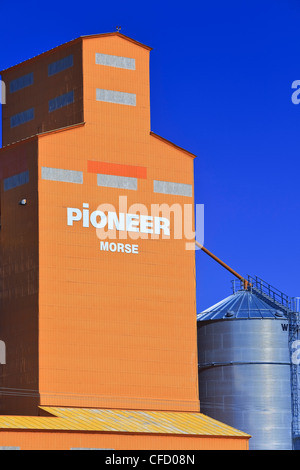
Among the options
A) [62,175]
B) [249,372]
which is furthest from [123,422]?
[62,175]

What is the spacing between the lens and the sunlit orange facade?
7744cm

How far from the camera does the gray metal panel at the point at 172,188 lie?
82.9m

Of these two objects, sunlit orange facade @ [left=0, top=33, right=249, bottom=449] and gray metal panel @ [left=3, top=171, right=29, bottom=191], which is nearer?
sunlit orange facade @ [left=0, top=33, right=249, bottom=449]

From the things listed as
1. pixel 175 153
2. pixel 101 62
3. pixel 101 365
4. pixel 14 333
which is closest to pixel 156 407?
pixel 101 365

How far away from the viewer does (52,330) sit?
77062 mm

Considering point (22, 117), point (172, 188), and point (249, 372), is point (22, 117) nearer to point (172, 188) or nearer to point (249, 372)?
point (172, 188)

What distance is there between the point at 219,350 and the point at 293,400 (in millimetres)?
5648

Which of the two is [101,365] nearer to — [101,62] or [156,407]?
[156,407]

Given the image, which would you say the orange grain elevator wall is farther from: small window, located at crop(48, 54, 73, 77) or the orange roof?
the orange roof

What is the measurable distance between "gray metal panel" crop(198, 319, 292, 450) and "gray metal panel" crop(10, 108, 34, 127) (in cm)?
1812

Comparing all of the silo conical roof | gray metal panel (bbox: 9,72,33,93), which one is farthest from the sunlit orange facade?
the silo conical roof

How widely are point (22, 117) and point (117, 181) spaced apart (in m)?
9.93

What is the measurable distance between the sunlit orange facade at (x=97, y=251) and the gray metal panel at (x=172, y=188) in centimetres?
9
